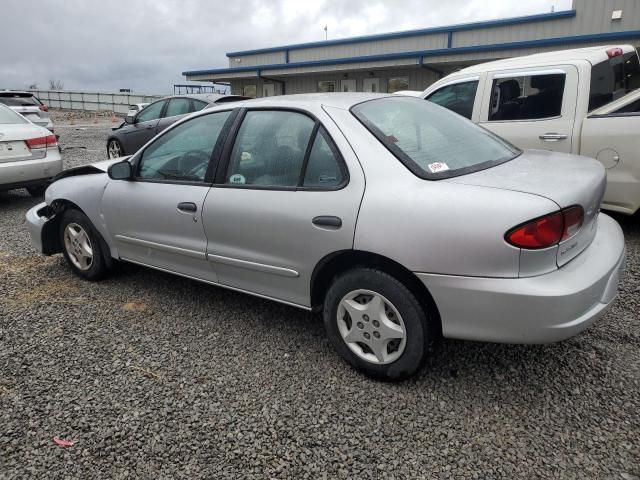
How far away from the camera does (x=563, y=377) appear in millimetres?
2607

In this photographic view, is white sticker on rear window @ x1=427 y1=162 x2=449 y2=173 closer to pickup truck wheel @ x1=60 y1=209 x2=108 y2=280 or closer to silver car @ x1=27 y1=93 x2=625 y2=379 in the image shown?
silver car @ x1=27 y1=93 x2=625 y2=379

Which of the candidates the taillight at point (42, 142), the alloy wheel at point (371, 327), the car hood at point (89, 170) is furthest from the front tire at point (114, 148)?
the alloy wheel at point (371, 327)

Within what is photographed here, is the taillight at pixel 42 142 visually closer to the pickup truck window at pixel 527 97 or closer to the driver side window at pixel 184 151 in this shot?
the driver side window at pixel 184 151

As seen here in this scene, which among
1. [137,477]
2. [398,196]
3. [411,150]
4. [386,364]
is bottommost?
[137,477]

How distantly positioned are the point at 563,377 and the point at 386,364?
3.17 feet

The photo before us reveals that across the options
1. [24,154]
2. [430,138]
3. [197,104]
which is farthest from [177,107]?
[430,138]

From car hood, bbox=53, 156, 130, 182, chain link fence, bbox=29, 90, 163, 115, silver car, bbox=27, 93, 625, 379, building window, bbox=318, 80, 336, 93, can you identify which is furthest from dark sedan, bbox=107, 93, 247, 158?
chain link fence, bbox=29, 90, 163, 115

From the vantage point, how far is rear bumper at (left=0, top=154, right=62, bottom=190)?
6.53 m

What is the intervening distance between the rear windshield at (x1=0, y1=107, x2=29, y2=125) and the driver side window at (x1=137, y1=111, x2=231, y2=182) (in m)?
4.79

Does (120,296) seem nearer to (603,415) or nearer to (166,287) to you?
(166,287)

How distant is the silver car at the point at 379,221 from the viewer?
7.04ft

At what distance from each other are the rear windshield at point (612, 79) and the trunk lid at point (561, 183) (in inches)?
95.9

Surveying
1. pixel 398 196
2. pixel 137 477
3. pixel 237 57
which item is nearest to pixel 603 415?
pixel 398 196

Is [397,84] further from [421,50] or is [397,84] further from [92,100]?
[92,100]
